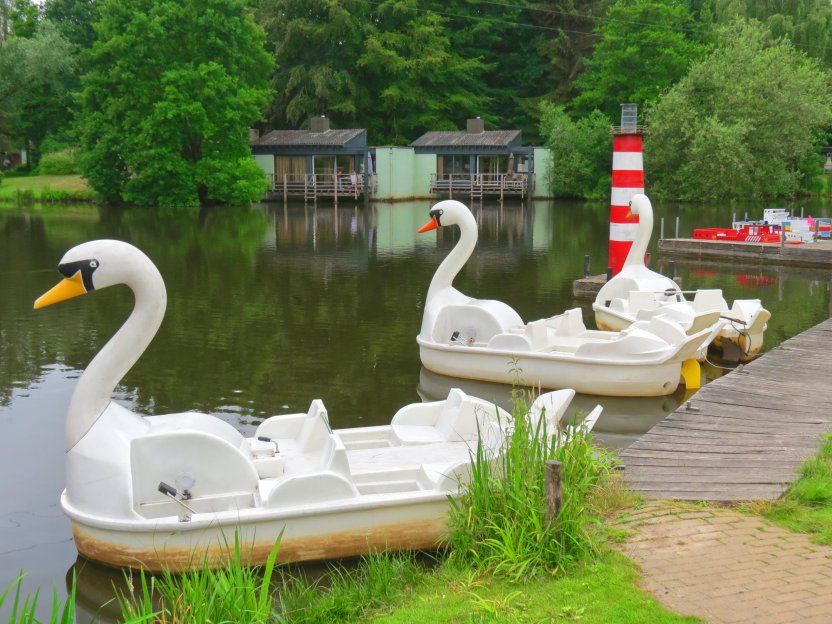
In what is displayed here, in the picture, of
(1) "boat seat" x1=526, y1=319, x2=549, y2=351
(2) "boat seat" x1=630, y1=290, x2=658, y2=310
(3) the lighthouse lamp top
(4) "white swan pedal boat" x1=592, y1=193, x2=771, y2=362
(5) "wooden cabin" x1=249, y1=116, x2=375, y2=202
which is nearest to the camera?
(1) "boat seat" x1=526, y1=319, x2=549, y2=351

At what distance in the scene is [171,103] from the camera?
42.7 metres

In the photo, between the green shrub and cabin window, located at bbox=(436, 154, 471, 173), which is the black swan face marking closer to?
cabin window, located at bbox=(436, 154, 471, 173)

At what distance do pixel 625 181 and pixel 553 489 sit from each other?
46.0 feet

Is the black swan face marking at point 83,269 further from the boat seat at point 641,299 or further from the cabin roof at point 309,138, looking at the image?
the cabin roof at point 309,138

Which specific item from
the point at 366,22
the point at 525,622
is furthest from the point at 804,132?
the point at 525,622

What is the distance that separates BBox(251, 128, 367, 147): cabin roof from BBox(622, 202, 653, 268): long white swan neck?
34507mm

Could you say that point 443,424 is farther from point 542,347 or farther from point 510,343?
point 542,347

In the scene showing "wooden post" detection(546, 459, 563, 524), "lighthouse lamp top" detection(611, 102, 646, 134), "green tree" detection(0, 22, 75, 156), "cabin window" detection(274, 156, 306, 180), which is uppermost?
"green tree" detection(0, 22, 75, 156)

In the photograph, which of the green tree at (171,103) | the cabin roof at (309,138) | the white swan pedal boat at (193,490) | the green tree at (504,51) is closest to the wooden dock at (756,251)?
the white swan pedal boat at (193,490)

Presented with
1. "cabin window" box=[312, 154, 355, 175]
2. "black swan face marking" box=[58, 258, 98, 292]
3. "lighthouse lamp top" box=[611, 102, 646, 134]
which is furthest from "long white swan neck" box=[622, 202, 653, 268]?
"cabin window" box=[312, 154, 355, 175]

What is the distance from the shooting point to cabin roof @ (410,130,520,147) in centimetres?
5000

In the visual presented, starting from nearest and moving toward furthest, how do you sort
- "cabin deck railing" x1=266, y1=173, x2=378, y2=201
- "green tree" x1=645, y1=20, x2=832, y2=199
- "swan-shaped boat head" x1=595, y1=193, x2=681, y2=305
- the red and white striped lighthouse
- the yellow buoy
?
the yellow buoy
"swan-shaped boat head" x1=595, y1=193, x2=681, y2=305
the red and white striped lighthouse
"green tree" x1=645, y1=20, x2=832, y2=199
"cabin deck railing" x1=266, y1=173, x2=378, y2=201

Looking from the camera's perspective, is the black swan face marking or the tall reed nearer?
the tall reed

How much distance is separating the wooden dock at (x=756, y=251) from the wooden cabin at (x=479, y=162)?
964 inches
